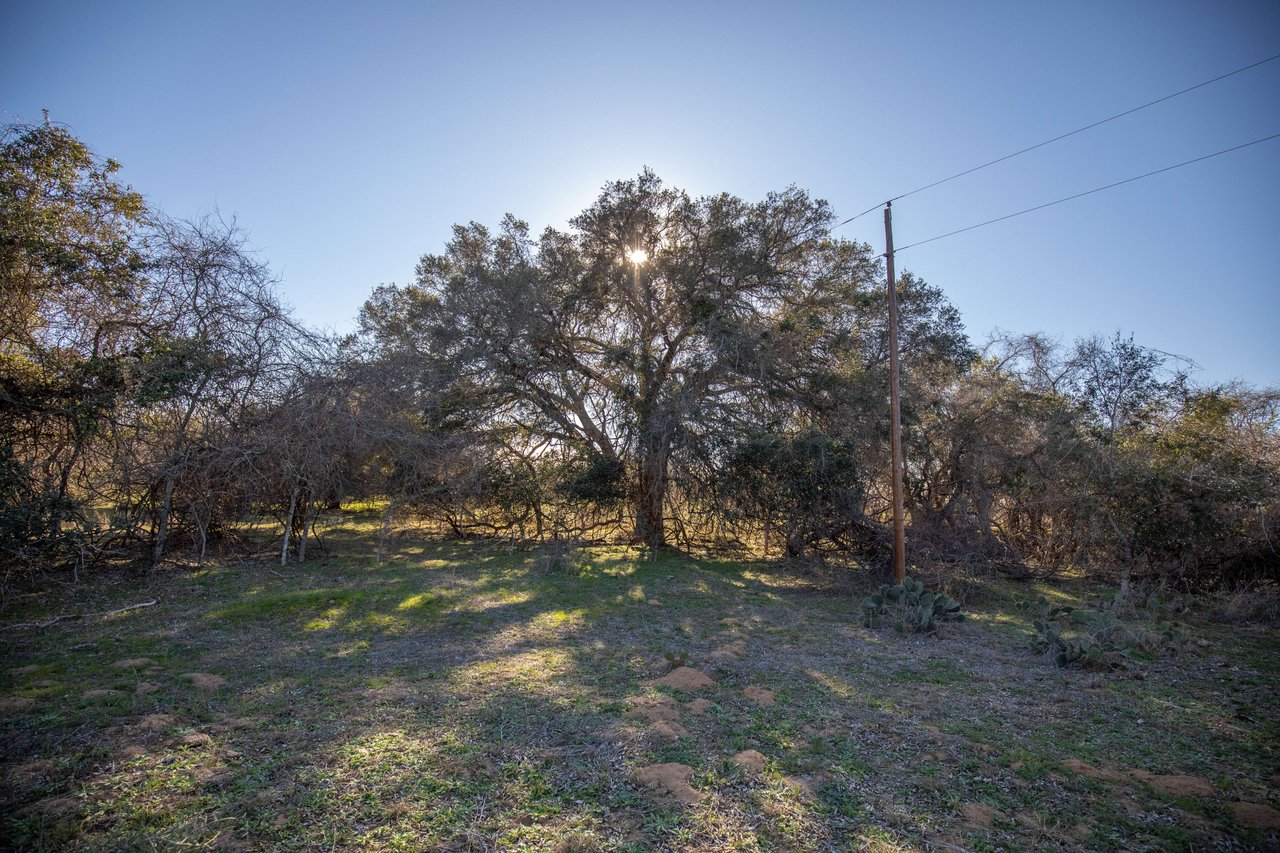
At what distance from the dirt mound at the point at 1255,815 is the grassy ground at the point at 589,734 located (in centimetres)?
3

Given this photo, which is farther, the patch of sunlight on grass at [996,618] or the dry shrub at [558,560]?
the dry shrub at [558,560]

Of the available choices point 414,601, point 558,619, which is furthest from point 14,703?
point 558,619

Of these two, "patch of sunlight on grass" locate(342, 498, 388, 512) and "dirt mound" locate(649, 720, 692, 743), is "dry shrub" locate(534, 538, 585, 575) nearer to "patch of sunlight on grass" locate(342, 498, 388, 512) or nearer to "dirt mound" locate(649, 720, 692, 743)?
"dirt mound" locate(649, 720, 692, 743)

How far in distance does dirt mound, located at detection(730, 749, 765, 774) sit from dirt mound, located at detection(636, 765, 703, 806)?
327mm

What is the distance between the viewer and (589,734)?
13.5 feet

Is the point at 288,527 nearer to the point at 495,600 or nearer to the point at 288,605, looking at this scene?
the point at 288,605

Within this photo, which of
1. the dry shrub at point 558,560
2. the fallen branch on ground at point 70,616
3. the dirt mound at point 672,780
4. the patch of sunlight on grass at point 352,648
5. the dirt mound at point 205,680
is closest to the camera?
the dirt mound at point 672,780

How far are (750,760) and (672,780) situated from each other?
1.92 feet

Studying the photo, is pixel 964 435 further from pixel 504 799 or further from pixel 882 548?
pixel 504 799

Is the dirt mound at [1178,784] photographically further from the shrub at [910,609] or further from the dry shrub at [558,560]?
the dry shrub at [558,560]

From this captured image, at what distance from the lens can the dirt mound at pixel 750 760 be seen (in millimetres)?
3673

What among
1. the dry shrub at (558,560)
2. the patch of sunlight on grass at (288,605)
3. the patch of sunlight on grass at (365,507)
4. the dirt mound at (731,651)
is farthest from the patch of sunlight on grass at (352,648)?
the patch of sunlight on grass at (365,507)

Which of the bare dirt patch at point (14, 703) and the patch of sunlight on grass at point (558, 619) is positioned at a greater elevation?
the bare dirt patch at point (14, 703)

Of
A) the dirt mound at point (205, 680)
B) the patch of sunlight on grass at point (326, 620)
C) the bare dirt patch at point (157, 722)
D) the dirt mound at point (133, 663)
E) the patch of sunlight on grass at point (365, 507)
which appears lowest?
the patch of sunlight on grass at point (326, 620)
